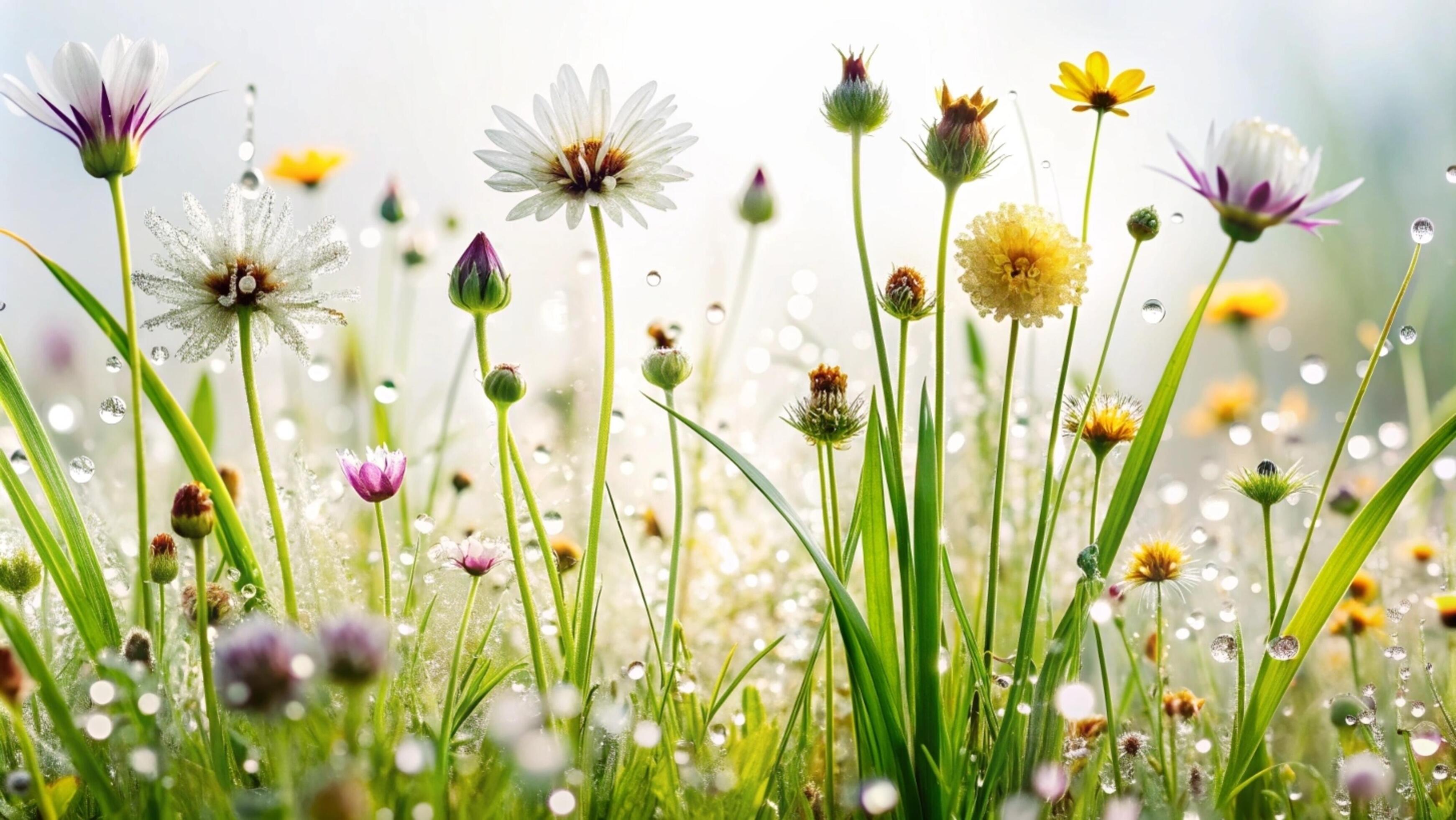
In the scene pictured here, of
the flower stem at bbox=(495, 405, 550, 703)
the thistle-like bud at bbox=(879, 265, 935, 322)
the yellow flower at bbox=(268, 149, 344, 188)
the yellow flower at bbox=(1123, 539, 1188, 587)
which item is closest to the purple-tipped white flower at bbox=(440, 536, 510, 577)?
the flower stem at bbox=(495, 405, 550, 703)

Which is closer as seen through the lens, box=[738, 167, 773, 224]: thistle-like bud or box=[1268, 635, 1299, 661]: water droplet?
box=[1268, 635, 1299, 661]: water droplet

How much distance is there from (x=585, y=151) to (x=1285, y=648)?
1.41 ft

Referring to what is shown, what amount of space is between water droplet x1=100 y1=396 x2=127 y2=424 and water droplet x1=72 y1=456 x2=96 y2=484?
69 mm

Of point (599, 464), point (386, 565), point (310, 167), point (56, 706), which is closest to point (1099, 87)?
point (599, 464)

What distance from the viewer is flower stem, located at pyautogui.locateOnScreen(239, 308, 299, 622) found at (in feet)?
1.61

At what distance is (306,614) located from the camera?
533 millimetres

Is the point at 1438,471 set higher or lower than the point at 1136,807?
higher

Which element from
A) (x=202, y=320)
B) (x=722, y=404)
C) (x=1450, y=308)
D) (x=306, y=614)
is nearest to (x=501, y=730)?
(x=306, y=614)

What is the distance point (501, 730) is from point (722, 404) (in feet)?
1.70

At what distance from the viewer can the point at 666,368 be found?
56 cm

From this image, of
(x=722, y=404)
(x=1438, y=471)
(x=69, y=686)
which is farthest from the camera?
(x=722, y=404)

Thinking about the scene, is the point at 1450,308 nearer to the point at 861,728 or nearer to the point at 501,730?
the point at 861,728

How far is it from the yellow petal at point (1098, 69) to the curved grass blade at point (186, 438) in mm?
509

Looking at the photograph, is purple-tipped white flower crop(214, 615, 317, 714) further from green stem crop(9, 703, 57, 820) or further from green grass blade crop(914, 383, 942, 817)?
green grass blade crop(914, 383, 942, 817)
